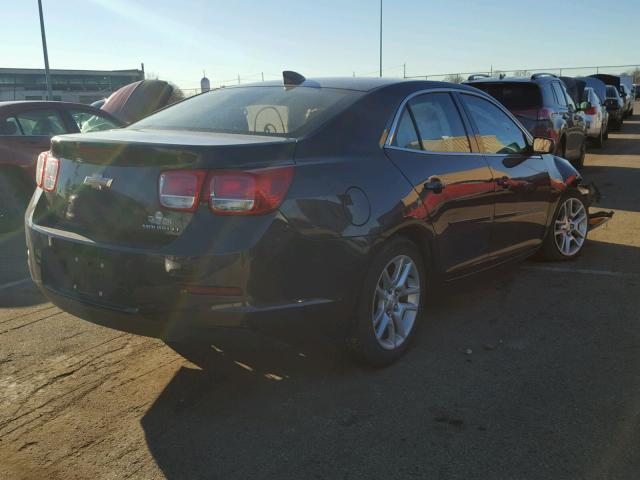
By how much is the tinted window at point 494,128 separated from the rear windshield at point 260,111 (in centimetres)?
128

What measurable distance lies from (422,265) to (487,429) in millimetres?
1212

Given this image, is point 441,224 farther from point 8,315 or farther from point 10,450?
point 8,315

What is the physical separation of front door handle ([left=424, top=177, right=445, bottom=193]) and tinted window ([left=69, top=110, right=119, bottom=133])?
18.0ft

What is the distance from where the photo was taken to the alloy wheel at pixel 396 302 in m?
3.53

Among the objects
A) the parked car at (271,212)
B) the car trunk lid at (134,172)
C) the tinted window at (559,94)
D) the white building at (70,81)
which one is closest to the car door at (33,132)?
the parked car at (271,212)

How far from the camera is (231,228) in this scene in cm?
281

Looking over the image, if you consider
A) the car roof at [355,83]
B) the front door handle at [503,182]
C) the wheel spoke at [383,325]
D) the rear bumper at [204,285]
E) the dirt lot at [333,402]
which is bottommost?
the dirt lot at [333,402]

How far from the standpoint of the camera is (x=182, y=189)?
9.34 ft

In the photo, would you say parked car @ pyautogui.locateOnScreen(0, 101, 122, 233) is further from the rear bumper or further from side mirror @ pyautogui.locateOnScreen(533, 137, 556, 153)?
side mirror @ pyautogui.locateOnScreen(533, 137, 556, 153)

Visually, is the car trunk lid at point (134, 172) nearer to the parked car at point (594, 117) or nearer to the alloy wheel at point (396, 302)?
the alloy wheel at point (396, 302)

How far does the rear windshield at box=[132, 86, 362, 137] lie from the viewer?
3.42 m

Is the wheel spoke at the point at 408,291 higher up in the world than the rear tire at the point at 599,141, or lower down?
lower down

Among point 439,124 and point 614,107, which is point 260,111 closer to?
point 439,124

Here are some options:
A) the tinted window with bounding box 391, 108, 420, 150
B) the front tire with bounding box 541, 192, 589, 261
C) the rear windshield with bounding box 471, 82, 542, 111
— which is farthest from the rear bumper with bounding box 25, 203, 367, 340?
the rear windshield with bounding box 471, 82, 542, 111
